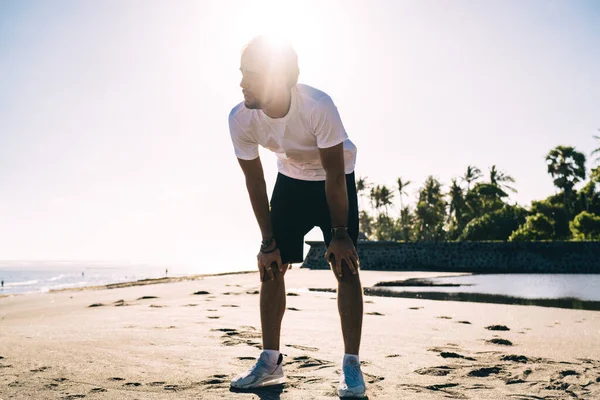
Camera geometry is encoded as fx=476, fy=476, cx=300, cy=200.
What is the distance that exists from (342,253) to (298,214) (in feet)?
1.27

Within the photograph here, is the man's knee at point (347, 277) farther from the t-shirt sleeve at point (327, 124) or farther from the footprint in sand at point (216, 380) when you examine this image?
the footprint in sand at point (216, 380)

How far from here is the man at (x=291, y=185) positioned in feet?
7.06

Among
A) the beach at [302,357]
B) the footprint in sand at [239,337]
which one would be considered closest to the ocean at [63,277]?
the beach at [302,357]

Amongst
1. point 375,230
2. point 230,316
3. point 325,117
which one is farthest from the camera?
point 375,230

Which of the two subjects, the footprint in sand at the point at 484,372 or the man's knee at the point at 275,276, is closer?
the footprint in sand at the point at 484,372

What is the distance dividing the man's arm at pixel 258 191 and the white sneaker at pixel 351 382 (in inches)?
29.2

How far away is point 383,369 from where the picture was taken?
2.45 metres

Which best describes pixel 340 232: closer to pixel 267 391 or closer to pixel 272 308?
pixel 272 308

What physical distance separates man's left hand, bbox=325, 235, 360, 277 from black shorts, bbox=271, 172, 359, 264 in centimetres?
20

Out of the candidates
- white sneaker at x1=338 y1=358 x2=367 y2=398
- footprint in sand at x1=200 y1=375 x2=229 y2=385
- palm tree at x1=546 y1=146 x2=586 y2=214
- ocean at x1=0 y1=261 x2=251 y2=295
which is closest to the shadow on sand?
footprint in sand at x1=200 y1=375 x2=229 y2=385

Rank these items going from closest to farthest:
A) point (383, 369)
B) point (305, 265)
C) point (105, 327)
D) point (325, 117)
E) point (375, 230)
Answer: point (325, 117) → point (383, 369) → point (105, 327) → point (305, 265) → point (375, 230)

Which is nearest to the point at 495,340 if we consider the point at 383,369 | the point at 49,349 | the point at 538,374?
the point at 538,374

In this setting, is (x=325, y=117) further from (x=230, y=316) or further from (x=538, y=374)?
(x=230, y=316)

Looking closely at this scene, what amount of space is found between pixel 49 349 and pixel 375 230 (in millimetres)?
73567
